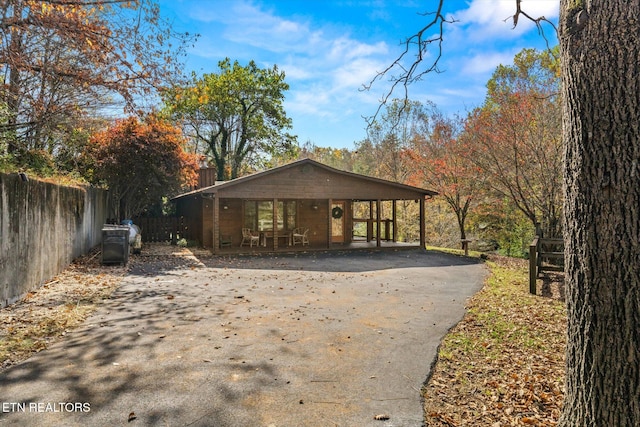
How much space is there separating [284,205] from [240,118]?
1393 centimetres

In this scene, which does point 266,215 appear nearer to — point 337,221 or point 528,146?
point 337,221

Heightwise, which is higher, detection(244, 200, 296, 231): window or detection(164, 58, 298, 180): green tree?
detection(164, 58, 298, 180): green tree

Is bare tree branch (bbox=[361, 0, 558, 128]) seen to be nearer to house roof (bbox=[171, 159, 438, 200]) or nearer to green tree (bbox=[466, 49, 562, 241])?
green tree (bbox=[466, 49, 562, 241])

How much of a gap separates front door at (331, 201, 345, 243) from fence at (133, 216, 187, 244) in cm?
761

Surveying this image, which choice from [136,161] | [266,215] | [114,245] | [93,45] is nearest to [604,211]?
[93,45]

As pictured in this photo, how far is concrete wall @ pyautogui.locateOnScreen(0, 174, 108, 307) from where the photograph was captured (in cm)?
561

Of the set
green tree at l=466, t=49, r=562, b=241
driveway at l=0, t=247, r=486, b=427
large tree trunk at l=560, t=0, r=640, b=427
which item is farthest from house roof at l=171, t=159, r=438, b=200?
large tree trunk at l=560, t=0, r=640, b=427

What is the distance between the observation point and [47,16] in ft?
18.6

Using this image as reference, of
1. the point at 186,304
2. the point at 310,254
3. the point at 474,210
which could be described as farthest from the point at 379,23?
the point at 474,210

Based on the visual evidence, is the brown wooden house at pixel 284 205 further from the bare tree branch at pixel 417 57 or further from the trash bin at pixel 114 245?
the bare tree branch at pixel 417 57

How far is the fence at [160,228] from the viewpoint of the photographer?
18.4 meters

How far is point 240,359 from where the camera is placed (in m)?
3.97

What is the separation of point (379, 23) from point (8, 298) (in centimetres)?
779

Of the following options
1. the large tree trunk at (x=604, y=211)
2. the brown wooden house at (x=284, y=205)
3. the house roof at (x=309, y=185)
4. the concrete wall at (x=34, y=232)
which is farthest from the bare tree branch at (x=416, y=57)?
the brown wooden house at (x=284, y=205)
